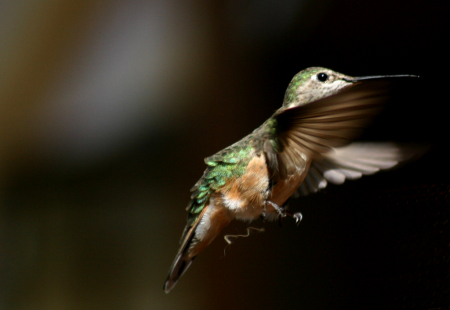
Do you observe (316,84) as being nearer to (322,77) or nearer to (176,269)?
(322,77)

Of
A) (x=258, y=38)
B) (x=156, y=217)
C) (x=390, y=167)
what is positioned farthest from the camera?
(x=156, y=217)

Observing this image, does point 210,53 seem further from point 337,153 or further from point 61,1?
point 337,153

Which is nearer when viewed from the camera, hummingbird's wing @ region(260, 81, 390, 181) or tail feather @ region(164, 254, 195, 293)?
hummingbird's wing @ region(260, 81, 390, 181)

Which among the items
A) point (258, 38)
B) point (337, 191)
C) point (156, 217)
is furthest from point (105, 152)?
point (337, 191)

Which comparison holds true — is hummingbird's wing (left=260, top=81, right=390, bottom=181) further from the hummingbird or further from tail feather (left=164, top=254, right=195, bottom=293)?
tail feather (left=164, top=254, right=195, bottom=293)

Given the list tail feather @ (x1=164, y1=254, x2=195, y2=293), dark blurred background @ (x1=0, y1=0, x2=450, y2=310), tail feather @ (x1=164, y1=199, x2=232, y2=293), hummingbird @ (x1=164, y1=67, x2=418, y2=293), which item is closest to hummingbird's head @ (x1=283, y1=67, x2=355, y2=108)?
hummingbird @ (x1=164, y1=67, x2=418, y2=293)

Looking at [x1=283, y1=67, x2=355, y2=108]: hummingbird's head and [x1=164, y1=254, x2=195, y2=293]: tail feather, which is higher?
[x1=283, y1=67, x2=355, y2=108]: hummingbird's head

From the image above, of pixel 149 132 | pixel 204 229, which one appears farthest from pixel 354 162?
pixel 149 132

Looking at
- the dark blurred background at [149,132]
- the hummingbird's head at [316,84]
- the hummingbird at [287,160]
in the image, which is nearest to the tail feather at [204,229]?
the hummingbird at [287,160]
